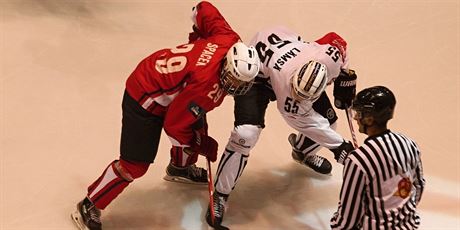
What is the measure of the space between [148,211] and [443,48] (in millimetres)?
2584

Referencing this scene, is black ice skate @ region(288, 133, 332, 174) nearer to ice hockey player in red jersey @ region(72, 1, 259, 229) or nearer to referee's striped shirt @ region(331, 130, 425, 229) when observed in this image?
ice hockey player in red jersey @ region(72, 1, 259, 229)

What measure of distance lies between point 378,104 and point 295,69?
0.72 metres

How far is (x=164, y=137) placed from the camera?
11.8ft

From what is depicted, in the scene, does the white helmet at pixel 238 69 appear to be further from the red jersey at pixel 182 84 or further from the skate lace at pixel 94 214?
the skate lace at pixel 94 214

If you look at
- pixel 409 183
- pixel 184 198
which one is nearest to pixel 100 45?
pixel 184 198

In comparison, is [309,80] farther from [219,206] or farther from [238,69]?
[219,206]

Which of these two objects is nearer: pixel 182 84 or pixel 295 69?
pixel 182 84

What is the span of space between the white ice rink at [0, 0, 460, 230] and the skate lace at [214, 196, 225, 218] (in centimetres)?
10

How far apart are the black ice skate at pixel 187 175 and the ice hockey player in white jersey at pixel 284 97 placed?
0.95 ft

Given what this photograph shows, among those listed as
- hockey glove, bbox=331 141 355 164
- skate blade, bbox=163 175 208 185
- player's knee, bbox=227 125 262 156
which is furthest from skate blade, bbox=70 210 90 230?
hockey glove, bbox=331 141 355 164

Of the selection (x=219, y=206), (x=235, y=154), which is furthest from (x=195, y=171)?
(x=235, y=154)

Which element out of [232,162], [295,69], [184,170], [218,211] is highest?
[295,69]

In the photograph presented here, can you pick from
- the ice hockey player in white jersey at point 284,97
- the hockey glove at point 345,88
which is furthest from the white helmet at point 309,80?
the hockey glove at point 345,88

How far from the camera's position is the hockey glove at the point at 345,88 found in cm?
305
